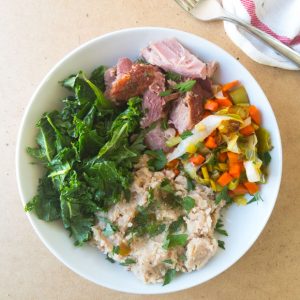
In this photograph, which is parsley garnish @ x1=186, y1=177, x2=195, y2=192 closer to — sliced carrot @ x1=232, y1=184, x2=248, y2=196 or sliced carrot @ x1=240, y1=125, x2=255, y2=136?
sliced carrot @ x1=232, y1=184, x2=248, y2=196

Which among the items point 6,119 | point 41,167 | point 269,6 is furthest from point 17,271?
point 269,6

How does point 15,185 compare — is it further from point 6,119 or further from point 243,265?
point 243,265

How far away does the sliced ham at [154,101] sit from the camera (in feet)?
5.98

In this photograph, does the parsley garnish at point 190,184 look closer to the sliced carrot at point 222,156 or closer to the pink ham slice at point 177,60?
the sliced carrot at point 222,156

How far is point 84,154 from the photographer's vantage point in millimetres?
1827

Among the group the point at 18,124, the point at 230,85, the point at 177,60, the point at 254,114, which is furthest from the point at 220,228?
the point at 18,124

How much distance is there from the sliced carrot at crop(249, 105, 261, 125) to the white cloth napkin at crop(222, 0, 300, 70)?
11.8 inches

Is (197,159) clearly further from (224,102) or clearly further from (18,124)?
(18,124)

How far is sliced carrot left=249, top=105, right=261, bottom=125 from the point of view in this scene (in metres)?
1.83

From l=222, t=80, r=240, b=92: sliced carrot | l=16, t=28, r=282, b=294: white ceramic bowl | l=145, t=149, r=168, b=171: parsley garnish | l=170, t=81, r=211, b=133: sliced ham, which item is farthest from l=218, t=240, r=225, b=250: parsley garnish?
l=222, t=80, r=240, b=92: sliced carrot

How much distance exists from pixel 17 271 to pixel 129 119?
3.24 ft

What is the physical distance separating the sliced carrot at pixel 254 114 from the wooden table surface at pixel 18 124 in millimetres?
247

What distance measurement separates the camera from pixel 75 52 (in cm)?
182

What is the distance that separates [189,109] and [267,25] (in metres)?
0.61
